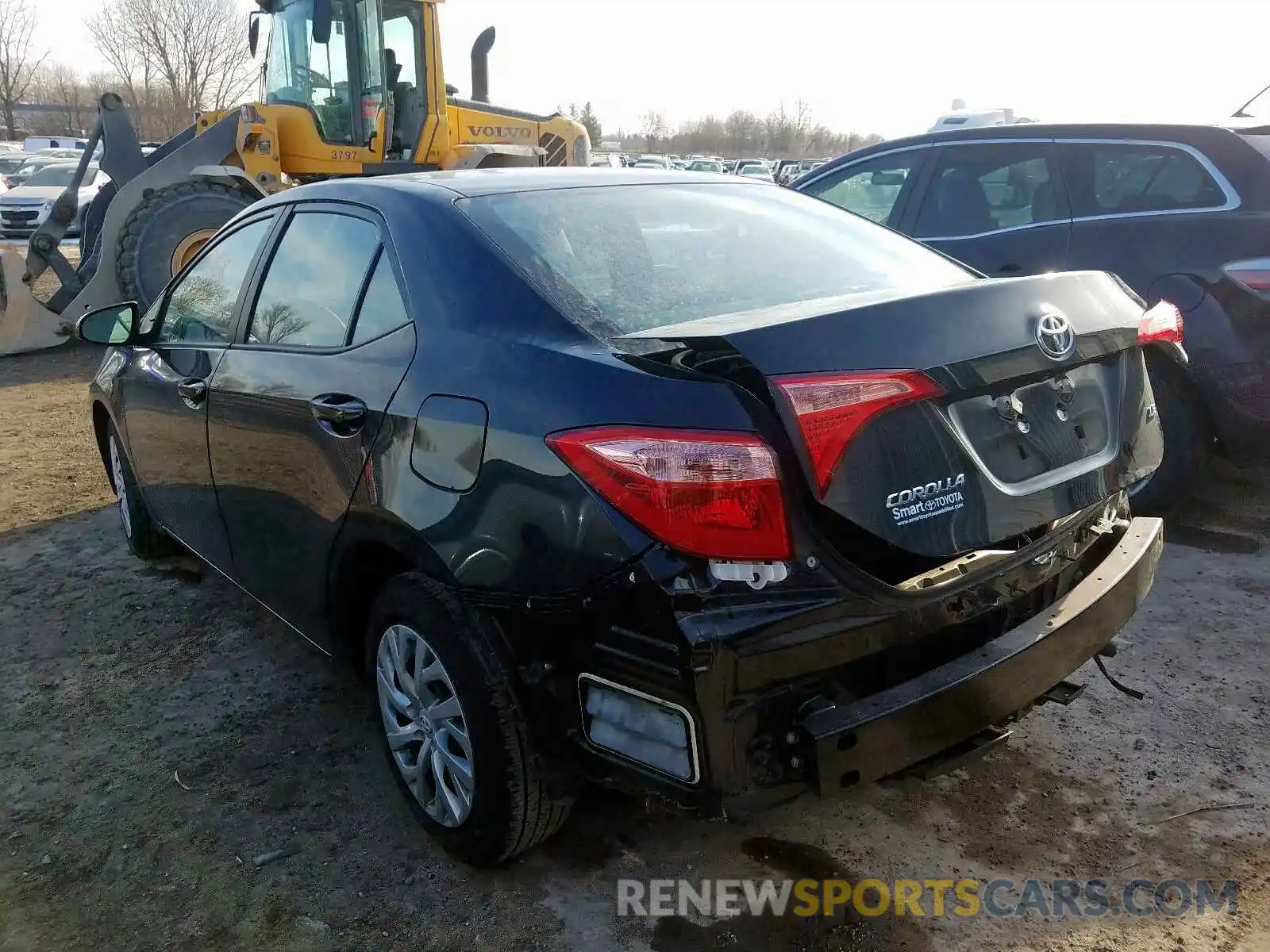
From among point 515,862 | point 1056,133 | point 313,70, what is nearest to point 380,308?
point 515,862

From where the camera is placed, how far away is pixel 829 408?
190cm

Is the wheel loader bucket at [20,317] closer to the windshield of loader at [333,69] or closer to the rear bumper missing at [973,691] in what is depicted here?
the windshield of loader at [333,69]

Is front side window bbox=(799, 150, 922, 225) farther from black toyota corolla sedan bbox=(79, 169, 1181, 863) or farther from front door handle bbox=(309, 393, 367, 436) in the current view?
front door handle bbox=(309, 393, 367, 436)

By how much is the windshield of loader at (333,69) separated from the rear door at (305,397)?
7425 mm

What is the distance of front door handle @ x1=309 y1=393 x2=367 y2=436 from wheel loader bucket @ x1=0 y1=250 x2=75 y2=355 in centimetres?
842

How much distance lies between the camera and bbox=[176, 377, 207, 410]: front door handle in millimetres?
3393

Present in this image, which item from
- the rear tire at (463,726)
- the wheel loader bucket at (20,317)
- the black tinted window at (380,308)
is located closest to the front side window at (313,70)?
the wheel loader bucket at (20,317)

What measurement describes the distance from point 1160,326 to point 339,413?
2.24m

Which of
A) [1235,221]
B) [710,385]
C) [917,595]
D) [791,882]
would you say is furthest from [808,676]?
[1235,221]

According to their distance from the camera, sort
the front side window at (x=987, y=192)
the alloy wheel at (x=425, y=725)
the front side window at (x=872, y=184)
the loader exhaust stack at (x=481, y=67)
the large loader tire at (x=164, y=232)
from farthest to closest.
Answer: the loader exhaust stack at (x=481, y=67) → the large loader tire at (x=164, y=232) → the front side window at (x=872, y=184) → the front side window at (x=987, y=192) → the alloy wheel at (x=425, y=725)

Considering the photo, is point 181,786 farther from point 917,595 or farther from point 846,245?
point 846,245

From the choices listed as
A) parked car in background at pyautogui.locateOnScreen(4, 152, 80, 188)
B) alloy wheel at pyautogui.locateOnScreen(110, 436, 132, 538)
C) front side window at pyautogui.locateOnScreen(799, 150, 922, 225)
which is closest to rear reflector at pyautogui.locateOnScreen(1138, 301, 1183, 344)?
front side window at pyautogui.locateOnScreen(799, 150, 922, 225)

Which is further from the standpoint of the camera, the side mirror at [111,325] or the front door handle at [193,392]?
the side mirror at [111,325]

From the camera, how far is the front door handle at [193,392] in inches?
134
